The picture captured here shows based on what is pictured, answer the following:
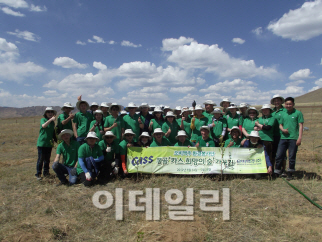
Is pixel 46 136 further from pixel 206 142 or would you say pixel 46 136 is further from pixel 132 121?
pixel 206 142

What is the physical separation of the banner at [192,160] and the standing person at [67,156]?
158 cm

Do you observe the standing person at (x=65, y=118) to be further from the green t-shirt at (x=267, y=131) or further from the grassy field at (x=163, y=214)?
the green t-shirt at (x=267, y=131)

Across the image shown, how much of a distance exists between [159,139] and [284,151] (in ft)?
12.4

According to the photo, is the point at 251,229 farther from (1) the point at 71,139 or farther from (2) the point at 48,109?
(2) the point at 48,109

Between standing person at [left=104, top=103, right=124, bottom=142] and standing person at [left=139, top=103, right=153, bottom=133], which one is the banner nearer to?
standing person at [left=104, top=103, right=124, bottom=142]

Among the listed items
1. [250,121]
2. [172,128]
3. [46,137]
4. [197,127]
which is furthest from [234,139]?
[46,137]

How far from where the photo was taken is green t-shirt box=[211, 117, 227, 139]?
685 centimetres

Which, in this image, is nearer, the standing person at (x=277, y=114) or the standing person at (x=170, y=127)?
the standing person at (x=277, y=114)

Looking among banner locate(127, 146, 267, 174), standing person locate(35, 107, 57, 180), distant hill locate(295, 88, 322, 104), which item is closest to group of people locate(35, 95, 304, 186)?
standing person locate(35, 107, 57, 180)

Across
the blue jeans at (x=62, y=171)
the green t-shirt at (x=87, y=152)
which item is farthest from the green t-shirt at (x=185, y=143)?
the blue jeans at (x=62, y=171)

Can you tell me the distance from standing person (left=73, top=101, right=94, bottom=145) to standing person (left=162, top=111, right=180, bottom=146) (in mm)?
2453

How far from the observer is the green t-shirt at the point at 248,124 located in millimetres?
6574

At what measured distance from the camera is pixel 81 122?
6.71 m

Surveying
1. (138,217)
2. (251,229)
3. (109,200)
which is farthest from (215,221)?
(109,200)
